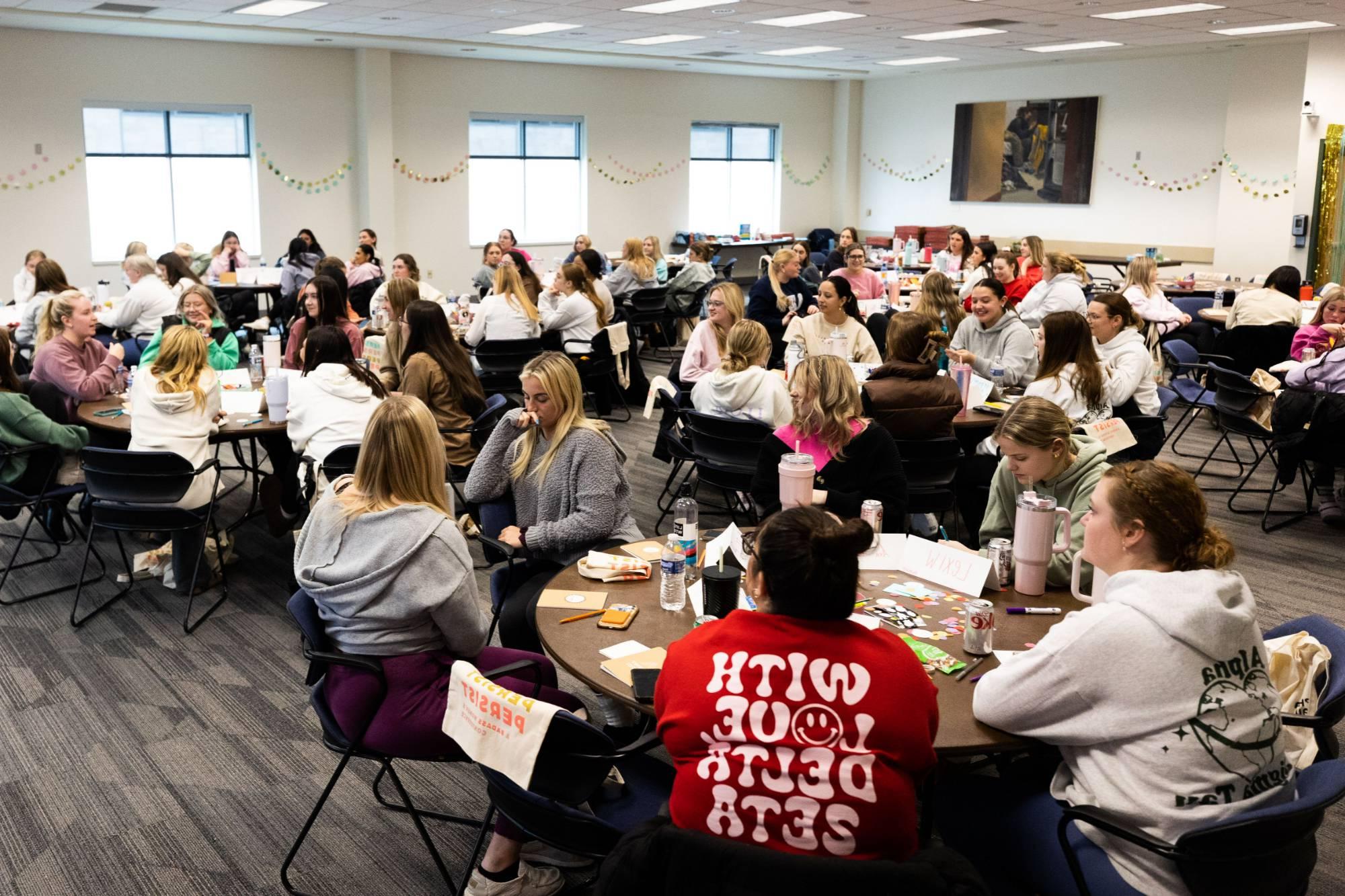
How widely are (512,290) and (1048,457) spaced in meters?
5.04

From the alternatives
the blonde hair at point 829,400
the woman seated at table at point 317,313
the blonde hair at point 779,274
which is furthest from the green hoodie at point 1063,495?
the blonde hair at point 779,274

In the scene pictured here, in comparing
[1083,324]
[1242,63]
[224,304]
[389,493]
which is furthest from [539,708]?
[1242,63]

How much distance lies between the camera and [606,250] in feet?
53.2

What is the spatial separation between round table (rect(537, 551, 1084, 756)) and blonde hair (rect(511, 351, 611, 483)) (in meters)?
0.67

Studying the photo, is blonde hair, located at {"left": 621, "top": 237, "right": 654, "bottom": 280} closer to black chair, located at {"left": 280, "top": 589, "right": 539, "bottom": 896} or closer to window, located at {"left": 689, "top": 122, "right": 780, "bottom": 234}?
window, located at {"left": 689, "top": 122, "right": 780, "bottom": 234}

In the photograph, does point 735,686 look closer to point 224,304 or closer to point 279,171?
point 224,304

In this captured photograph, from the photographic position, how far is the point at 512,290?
7.75 meters

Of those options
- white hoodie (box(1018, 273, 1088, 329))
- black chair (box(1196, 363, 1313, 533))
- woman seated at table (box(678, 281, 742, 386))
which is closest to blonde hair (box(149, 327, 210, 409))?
woman seated at table (box(678, 281, 742, 386))

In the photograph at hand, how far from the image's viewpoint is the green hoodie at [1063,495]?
307 centimetres

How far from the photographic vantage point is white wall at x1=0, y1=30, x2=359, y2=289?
1159cm

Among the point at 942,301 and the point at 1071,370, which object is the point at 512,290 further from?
the point at 1071,370

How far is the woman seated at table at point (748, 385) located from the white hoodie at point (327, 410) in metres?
1.56

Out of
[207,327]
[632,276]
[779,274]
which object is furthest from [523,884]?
[632,276]

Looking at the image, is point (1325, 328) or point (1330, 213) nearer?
point (1325, 328)
